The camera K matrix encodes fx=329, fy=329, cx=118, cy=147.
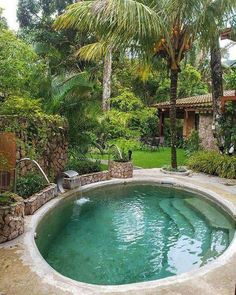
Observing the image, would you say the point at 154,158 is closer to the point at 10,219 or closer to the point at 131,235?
the point at 131,235

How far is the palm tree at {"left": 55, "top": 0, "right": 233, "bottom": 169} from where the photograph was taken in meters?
9.62


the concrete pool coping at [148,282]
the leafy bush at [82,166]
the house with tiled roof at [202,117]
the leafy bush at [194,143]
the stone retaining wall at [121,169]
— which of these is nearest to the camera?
the concrete pool coping at [148,282]

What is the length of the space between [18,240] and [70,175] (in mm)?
4301

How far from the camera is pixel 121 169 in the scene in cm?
1155

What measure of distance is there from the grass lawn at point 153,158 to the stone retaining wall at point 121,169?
151 cm

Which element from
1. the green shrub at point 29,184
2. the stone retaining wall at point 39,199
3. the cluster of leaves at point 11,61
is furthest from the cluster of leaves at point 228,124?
the cluster of leaves at point 11,61

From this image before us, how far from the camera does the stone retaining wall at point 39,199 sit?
23.5ft

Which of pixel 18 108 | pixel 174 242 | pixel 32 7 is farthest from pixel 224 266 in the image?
pixel 32 7

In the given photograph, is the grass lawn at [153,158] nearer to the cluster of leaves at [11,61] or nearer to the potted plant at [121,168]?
the potted plant at [121,168]

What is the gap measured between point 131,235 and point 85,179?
375cm

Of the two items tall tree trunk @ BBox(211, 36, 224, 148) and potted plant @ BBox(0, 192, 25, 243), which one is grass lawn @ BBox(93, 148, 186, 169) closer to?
tall tree trunk @ BBox(211, 36, 224, 148)

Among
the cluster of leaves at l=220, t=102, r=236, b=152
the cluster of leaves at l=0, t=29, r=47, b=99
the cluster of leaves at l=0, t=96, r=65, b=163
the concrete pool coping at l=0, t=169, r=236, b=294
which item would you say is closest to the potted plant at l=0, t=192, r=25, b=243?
the concrete pool coping at l=0, t=169, r=236, b=294

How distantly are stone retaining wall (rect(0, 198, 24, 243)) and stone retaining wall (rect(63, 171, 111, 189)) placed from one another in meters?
3.82

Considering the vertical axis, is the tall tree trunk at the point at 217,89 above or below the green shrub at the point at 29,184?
above
